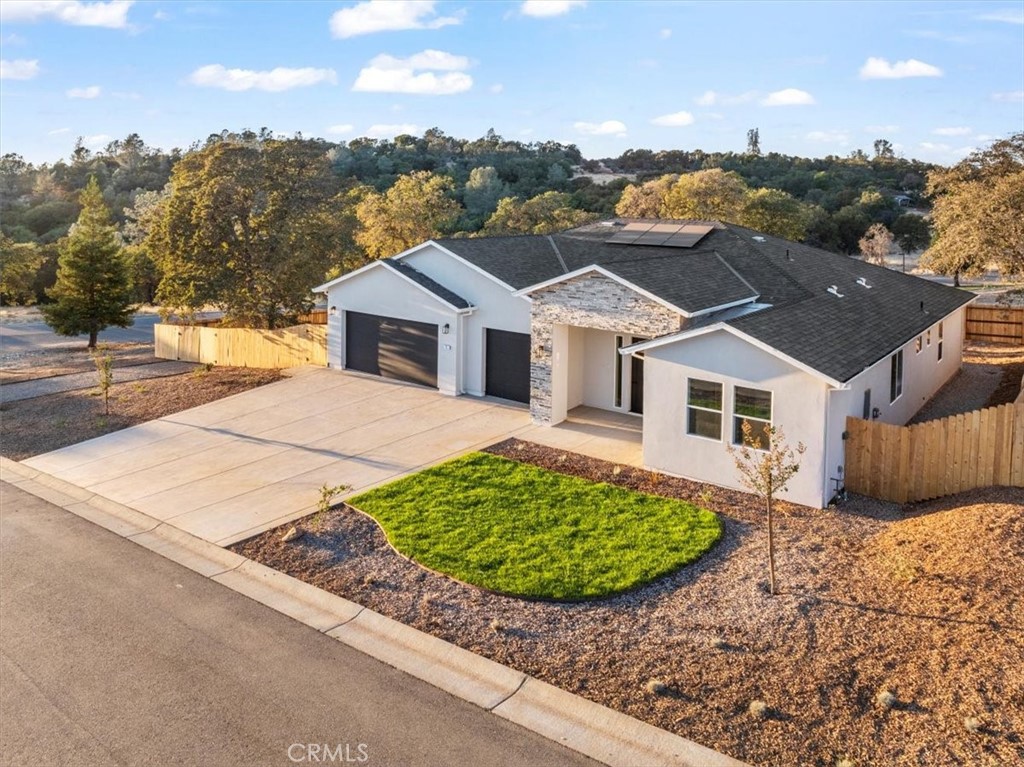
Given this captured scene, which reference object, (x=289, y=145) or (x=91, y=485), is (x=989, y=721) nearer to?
(x=91, y=485)

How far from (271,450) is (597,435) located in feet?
24.6

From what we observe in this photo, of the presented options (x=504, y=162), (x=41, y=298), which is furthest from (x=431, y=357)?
(x=504, y=162)

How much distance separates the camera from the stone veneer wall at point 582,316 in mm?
17891

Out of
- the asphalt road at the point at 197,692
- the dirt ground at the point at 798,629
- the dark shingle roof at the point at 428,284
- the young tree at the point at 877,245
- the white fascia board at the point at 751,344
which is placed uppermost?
the young tree at the point at 877,245

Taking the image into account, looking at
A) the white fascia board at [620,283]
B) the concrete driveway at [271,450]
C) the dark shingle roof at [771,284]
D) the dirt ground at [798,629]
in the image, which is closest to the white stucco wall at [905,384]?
the dark shingle roof at [771,284]

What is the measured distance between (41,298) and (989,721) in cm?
6399

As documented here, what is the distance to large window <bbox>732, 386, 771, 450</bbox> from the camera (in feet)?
48.4

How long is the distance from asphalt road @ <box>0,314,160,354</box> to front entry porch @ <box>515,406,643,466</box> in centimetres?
2810

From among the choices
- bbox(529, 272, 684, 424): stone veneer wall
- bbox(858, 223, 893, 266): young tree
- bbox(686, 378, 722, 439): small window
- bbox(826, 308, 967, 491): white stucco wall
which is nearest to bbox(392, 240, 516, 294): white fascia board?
bbox(529, 272, 684, 424): stone veneer wall

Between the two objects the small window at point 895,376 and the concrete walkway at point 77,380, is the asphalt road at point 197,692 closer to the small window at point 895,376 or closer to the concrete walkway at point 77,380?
the small window at point 895,376

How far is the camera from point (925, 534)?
40.0 feet

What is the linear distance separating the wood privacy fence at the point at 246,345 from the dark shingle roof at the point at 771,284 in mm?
6599

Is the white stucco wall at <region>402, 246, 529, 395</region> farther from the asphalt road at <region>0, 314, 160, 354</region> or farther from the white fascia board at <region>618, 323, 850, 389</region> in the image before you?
the asphalt road at <region>0, 314, 160, 354</region>

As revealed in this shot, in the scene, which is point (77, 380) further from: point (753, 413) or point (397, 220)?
point (753, 413)
